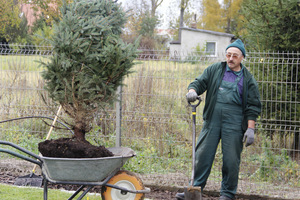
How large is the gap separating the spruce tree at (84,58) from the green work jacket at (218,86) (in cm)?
106

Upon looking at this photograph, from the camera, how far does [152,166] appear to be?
5.41 m

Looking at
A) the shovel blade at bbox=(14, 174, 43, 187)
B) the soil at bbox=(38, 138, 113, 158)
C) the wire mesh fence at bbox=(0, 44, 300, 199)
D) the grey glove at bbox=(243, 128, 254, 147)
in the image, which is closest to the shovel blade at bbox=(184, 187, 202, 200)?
the grey glove at bbox=(243, 128, 254, 147)

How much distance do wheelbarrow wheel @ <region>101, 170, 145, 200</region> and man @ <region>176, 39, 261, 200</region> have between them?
89 cm

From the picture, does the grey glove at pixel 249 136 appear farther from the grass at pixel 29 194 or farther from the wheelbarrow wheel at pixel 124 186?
the grass at pixel 29 194

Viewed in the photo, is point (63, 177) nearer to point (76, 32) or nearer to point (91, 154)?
point (91, 154)

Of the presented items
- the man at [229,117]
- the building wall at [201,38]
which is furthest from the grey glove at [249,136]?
the building wall at [201,38]

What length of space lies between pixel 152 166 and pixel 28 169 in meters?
1.98

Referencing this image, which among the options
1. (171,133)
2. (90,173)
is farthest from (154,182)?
(90,173)

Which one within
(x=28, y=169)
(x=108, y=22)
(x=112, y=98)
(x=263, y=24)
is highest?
(x=263, y=24)

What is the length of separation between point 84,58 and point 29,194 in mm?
1978

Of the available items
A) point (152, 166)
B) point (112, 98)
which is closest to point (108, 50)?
point (112, 98)

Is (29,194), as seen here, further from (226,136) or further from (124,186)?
(226,136)

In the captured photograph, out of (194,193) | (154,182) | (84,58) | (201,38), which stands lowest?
(154,182)

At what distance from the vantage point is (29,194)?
4.29 meters
